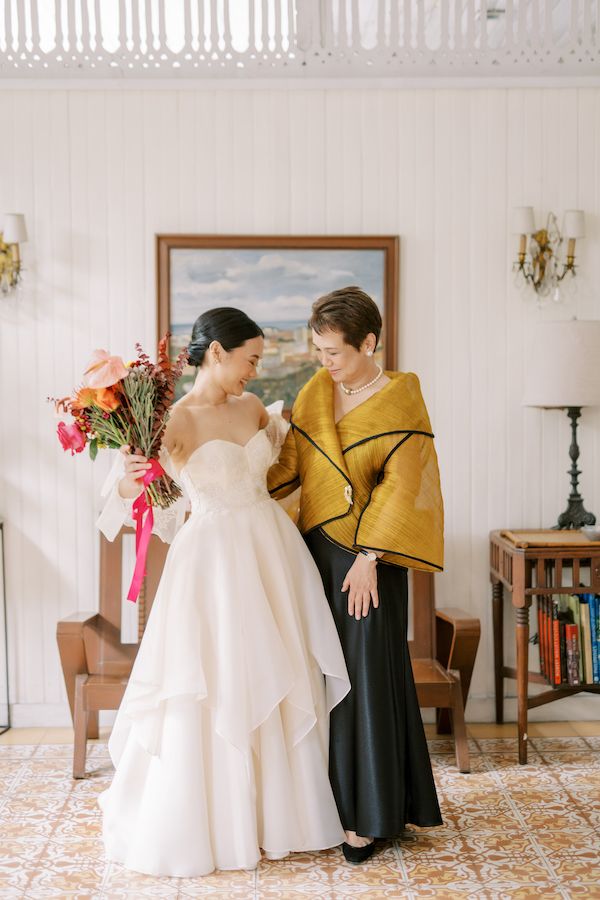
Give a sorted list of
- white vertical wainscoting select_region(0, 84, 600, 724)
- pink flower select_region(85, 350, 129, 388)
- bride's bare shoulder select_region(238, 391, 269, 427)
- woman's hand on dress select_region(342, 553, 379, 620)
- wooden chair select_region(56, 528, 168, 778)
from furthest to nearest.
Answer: white vertical wainscoting select_region(0, 84, 600, 724), wooden chair select_region(56, 528, 168, 778), bride's bare shoulder select_region(238, 391, 269, 427), woman's hand on dress select_region(342, 553, 379, 620), pink flower select_region(85, 350, 129, 388)

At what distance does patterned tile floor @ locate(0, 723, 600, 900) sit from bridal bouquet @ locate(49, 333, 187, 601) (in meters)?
1.19

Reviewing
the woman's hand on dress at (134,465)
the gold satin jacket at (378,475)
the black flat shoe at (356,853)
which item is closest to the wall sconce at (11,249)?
the woman's hand on dress at (134,465)

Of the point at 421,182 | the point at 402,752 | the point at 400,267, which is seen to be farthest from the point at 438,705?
the point at 421,182

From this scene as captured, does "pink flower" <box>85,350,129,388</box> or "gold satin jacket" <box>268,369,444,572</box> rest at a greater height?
"pink flower" <box>85,350,129,388</box>

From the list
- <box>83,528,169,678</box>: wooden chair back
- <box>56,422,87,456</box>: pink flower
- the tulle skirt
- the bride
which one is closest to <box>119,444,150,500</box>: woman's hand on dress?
the bride

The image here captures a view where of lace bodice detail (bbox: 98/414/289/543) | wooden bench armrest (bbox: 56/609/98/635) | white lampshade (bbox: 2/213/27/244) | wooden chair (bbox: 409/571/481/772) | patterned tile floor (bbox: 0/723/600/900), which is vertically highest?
white lampshade (bbox: 2/213/27/244)

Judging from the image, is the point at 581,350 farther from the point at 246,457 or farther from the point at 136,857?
the point at 136,857

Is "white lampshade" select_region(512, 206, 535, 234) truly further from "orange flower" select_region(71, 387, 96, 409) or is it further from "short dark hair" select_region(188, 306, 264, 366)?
"orange flower" select_region(71, 387, 96, 409)

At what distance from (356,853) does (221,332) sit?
1.62 metres

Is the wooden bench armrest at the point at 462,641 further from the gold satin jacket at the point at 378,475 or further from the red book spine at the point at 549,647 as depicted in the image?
the gold satin jacket at the point at 378,475

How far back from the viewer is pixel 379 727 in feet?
8.57

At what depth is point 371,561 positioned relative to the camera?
8.62 feet

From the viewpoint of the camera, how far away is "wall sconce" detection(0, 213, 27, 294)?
3.71 m

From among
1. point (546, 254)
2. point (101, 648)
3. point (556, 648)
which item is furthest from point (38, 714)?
point (546, 254)
